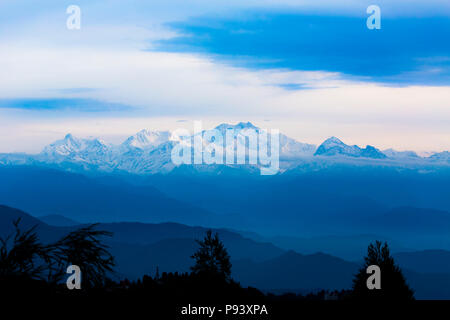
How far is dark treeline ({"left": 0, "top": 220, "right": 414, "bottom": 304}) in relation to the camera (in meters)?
7.96

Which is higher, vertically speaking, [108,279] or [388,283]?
[108,279]

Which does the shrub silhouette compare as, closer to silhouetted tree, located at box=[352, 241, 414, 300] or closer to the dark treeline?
the dark treeline

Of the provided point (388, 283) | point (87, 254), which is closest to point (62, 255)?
point (87, 254)

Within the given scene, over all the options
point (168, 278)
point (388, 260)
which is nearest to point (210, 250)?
point (388, 260)

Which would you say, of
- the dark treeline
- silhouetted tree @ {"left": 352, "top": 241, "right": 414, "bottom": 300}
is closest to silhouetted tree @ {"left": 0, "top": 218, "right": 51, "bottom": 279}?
the dark treeline

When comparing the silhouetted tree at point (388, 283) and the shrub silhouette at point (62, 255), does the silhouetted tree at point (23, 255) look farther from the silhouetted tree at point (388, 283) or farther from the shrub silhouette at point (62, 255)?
the silhouetted tree at point (388, 283)

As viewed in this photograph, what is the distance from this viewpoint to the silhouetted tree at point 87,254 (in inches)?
453

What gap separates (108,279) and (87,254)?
4.08 feet

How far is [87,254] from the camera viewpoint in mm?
11688

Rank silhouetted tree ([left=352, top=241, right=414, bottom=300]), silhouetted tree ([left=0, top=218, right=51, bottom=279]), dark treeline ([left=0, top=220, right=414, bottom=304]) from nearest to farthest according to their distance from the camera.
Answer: dark treeline ([left=0, top=220, right=414, bottom=304]), silhouetted tree ([left=0, top=218, right=51, bottom=279]), silhouetted tree ([left=352, top=241, right=414, bottom=300])

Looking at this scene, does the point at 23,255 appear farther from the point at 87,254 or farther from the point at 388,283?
the point at 388,283

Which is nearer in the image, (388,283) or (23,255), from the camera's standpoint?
(23,255)
